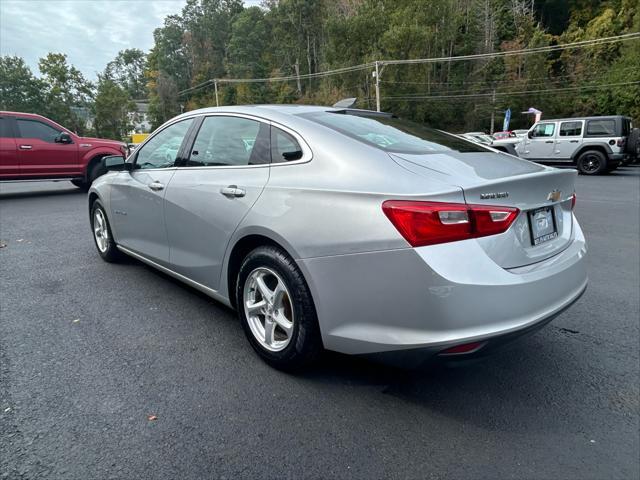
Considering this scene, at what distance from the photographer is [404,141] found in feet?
8.84

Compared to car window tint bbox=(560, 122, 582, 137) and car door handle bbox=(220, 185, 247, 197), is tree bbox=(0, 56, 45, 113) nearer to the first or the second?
car window tint bbox=(560, 122, 582, 137)

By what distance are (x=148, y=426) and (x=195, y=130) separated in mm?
2173

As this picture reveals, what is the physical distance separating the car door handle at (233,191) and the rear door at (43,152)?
30.6 ft

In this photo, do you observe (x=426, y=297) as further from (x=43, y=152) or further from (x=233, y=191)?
(x=43, y=152)

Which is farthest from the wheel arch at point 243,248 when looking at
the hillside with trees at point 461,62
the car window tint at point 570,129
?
the hillside with trees at point 461,62

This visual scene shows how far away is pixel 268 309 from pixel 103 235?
3.05 m

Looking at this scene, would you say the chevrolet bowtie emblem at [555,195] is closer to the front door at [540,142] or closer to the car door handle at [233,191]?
the car door handle at [233,191]

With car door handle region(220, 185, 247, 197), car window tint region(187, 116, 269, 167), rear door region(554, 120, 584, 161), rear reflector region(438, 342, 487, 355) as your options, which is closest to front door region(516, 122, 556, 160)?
rear door region(554, 120, 584, 161)

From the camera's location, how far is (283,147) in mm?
2666

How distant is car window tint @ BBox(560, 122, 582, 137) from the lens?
49.8 feet

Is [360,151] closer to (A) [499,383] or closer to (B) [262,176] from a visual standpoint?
(B) [262,176]

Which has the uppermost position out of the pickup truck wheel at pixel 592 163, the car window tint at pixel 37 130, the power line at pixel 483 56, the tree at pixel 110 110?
the power line at pixel 483 56

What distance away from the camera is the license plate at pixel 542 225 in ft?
7.35

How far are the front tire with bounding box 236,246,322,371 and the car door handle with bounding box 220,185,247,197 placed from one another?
0.37 m
